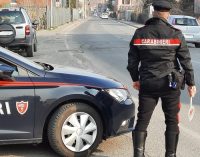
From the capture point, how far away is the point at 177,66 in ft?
15.5

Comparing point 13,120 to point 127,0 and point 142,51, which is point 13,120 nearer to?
point 142,51

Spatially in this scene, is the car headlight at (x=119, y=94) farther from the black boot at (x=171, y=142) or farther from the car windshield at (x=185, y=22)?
the car windshield at (x=185, y=22)

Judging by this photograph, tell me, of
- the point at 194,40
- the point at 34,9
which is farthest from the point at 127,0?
the point at 194,40

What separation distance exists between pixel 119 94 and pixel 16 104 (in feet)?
3.92

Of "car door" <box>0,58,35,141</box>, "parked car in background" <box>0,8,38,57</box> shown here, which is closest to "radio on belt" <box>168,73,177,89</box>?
"car door" <box>0,58,35,141</box>

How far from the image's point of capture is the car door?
5074 mm

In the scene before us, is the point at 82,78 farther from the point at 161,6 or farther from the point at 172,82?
the point at 161,6

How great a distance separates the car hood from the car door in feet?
1.02

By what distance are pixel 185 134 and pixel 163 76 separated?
7.15ft

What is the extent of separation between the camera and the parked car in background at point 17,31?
15.8 meters

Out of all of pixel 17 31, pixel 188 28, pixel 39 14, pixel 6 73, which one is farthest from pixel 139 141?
pixel 39 14

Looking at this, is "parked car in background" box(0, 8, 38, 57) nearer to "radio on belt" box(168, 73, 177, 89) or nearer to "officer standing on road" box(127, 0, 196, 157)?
"officer standing on road" box(127, 0, 196, 157)

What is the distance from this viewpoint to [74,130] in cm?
528

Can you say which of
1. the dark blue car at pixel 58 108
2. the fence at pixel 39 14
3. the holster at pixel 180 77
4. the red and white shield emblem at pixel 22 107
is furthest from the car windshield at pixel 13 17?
the fence at pixel 39 14
